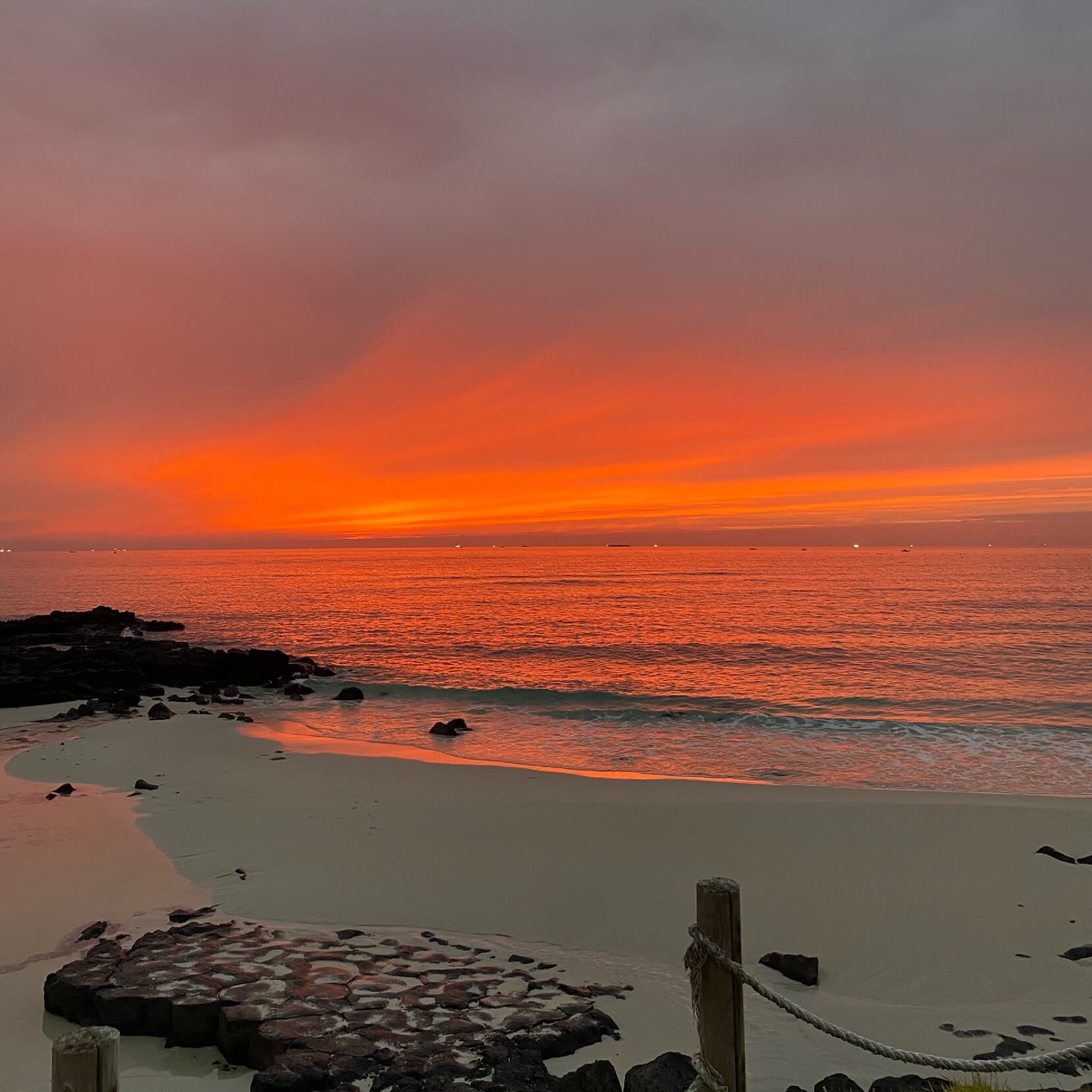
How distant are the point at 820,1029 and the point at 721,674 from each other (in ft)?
95.6

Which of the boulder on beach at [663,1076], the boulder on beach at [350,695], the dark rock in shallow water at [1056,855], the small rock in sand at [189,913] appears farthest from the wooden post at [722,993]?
the boulder on beach at [350,695]

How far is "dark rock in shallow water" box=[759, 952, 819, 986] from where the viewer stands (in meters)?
7.00

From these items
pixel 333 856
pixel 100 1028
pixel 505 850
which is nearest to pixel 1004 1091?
pixel 100 1028

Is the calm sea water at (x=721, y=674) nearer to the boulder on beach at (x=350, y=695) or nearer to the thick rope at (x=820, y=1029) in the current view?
the boulder on beach at (x=350, y=695)

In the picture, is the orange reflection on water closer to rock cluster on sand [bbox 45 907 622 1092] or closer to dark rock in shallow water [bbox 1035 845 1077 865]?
dark rock in shallow water [bbox 1035 845 1077 865]

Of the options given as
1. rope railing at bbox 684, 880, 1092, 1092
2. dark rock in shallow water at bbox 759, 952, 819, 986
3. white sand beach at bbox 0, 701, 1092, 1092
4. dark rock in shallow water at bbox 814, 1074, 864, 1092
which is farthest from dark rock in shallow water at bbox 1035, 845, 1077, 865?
rope railing at bbox 684, 880, 1092, 1092

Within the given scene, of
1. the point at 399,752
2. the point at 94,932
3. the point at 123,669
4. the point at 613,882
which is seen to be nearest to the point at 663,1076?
the point at 613,882

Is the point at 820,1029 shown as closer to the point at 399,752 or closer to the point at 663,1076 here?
the point at 663,1076

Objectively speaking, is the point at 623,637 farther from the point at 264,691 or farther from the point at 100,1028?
the point at 100,1028

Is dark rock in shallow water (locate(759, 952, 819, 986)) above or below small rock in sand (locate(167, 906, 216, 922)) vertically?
below

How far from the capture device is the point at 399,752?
18391mm

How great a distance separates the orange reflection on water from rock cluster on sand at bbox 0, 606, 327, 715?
5527 millimetres

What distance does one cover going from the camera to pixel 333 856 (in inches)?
405

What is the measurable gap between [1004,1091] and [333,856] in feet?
26.0
